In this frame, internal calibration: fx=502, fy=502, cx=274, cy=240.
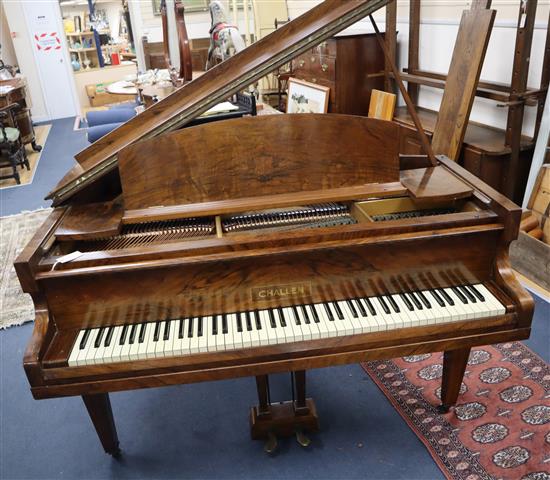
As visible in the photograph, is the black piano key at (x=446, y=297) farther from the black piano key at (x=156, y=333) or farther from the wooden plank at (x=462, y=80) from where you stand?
the wooden plank at (x=462, y=80)

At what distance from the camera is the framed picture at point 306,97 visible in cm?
565

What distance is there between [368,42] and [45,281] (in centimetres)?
456

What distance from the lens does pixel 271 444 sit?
92.7 inches

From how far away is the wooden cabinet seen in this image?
5266 mm

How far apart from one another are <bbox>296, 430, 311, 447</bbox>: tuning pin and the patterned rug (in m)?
2.24

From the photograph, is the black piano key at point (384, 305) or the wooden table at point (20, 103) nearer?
the black piano key at point (384, 305)

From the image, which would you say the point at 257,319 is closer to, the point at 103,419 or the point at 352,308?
the point at 352,308

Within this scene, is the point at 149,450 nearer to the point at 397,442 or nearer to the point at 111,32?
the point at 397,442

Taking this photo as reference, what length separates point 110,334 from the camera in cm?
181

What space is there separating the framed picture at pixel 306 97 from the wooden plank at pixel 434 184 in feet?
11.4

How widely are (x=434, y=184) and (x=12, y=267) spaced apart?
372 cm

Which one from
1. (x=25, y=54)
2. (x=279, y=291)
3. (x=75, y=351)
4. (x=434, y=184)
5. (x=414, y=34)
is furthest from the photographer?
(x=25, y=54)

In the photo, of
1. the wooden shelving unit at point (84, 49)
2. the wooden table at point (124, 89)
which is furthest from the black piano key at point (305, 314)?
the wooden shelving unit at point (84, 49)

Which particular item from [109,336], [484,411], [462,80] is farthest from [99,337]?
[462,80]
